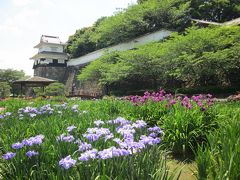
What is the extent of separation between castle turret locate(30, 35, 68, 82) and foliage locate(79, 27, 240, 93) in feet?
62.0

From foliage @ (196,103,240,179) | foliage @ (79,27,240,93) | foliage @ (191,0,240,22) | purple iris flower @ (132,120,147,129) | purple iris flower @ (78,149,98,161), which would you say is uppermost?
foliage @ (191,0,240,22)

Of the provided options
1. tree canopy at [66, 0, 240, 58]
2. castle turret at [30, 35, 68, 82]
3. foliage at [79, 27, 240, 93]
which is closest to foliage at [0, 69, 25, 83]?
castle turret at [30, 35, 68, 82]

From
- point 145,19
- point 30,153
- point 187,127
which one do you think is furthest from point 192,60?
point 30,153

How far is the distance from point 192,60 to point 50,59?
1167 inches

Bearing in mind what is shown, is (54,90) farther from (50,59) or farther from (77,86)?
(50,59)

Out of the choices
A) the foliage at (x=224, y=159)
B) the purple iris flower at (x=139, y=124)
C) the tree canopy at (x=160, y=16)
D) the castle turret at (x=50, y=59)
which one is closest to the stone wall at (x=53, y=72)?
the castle turret at (x=50, y=59)

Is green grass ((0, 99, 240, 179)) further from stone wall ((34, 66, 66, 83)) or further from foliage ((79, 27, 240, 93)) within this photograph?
stone wall ((34, 66, 66, 83))

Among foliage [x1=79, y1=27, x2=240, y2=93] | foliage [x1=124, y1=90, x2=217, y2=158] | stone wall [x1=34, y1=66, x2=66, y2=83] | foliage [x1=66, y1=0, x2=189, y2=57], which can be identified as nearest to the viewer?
foliage [x1=124, y1=90, x2=217, y2=158]

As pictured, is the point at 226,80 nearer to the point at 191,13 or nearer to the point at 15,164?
the point at 191,13

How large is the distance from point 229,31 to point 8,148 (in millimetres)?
13066

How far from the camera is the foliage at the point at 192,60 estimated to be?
1362 cm

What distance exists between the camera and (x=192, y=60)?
13719 mm

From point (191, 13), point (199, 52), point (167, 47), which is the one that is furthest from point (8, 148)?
point (191, 13)

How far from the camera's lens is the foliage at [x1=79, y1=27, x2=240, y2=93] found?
44.7 ft
